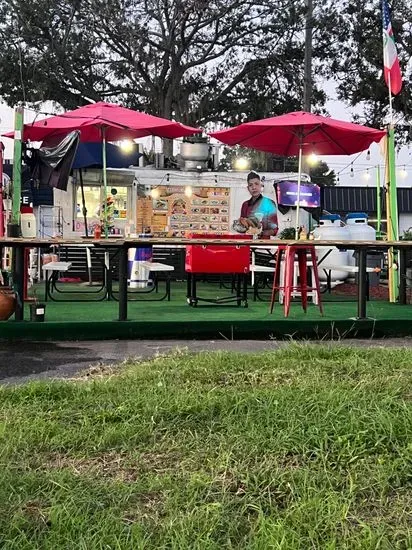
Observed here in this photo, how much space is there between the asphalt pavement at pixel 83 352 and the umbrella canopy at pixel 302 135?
3702mm

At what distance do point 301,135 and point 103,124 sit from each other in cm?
289

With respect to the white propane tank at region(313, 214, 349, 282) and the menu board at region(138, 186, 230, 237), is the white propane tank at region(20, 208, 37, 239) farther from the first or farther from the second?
the menu board at region(138, 186, 230, 237)

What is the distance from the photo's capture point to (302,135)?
8.59 meters

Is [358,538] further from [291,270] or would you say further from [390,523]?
[291,270]

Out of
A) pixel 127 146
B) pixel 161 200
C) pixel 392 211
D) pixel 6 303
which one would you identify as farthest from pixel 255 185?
pixel 6 303

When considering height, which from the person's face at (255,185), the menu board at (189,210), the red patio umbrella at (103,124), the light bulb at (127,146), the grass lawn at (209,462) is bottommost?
the grass lawn at (209,462)

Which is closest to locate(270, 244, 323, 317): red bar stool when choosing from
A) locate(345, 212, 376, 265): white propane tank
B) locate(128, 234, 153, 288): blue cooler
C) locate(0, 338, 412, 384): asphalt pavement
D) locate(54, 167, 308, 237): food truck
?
locate(0, 338, 412, 384): asphalt pavement

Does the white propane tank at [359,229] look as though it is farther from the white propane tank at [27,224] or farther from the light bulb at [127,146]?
the white propane tank at [27,224]

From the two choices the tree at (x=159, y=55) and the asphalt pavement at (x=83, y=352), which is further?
the tree at (x=159, y=55)

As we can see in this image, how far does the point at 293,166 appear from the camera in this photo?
1764cm

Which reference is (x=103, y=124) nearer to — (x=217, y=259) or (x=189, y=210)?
(x=217, y=259)

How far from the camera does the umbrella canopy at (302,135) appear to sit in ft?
27.1

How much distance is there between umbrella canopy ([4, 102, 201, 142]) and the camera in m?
8.57

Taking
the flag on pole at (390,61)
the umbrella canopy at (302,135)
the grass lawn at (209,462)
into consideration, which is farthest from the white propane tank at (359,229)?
the grass lawn at (209,462)
